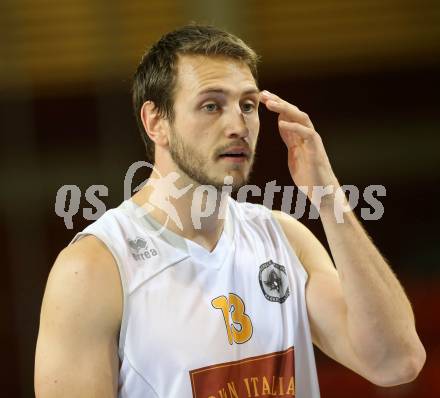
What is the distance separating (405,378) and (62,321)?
3.66 feet

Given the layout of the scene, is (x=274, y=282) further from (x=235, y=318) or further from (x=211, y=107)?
(x=211, y=107)

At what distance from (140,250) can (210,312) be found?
296mm

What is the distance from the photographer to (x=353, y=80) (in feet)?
20.4

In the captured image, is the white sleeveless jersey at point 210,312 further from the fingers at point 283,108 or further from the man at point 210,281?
the fingers at point 283,108

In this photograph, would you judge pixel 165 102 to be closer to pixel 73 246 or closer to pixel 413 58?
pixel 73 246

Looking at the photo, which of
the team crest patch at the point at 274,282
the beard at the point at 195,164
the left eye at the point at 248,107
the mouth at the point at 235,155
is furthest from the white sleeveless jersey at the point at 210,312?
the left eye at the point at 248,107

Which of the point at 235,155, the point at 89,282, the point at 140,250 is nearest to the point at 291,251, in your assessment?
the point at 235,155

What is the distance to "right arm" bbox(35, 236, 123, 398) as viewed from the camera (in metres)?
2.26

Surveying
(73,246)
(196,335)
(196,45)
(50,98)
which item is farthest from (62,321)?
(50,98)

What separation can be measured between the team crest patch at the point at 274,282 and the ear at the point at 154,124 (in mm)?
551

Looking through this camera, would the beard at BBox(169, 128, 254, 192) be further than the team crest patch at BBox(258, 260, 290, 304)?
No

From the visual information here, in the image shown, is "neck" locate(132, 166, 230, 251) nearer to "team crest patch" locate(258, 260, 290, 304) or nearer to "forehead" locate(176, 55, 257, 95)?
"team crest patch" locate(258, 260, 290, 304)

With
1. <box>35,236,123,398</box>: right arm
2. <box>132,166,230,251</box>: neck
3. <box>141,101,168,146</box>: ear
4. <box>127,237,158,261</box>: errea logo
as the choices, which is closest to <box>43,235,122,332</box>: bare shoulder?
<box>35,236,123,398</box>: right arm

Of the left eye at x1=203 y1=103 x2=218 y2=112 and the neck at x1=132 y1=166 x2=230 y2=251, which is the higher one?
the left eye at x1=203 y1=103 x2=218 y2=112
